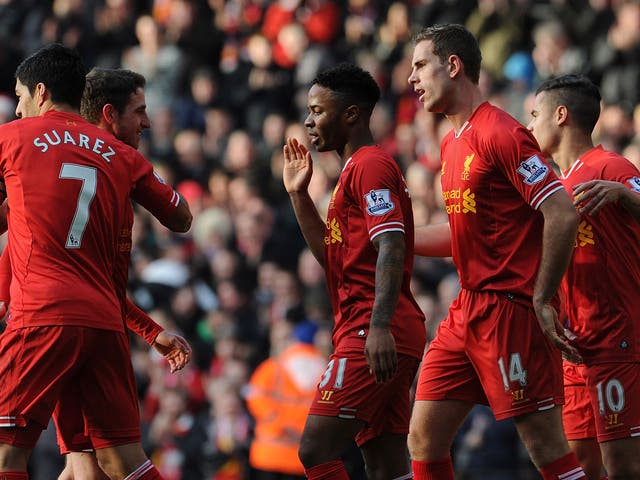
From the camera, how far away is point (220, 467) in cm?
1204

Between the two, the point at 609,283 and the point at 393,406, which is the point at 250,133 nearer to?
the point at 609,283

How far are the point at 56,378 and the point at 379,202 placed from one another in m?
1.80

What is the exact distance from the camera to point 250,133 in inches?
669

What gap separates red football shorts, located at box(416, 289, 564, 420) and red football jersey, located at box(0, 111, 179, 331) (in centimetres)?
171

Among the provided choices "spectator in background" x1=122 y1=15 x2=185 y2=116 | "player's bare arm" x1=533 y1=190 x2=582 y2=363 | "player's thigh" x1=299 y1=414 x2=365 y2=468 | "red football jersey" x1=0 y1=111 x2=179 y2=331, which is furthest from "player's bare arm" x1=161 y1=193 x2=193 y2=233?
"spectator in background" x1=122 y1=15 x2=185 y2=116

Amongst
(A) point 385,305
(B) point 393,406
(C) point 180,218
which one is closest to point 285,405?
(B) point 393,406

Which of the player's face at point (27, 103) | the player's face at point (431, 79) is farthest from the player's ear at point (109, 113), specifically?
the player's face at point (431, 79)

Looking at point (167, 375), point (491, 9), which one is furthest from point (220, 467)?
point (491, 9)

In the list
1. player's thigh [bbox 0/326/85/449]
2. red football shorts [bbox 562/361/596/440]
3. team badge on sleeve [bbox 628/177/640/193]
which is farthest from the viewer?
red football shorts [bbox 562/361/596/440]

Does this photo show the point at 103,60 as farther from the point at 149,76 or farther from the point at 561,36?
the point at 561,36

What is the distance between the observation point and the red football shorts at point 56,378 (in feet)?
20.1

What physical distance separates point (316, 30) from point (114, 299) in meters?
11.2

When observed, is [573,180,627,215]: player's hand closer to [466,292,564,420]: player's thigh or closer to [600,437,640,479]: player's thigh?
[466,292,564,420]: player's thigh

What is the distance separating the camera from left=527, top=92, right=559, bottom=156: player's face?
728 centimetres
